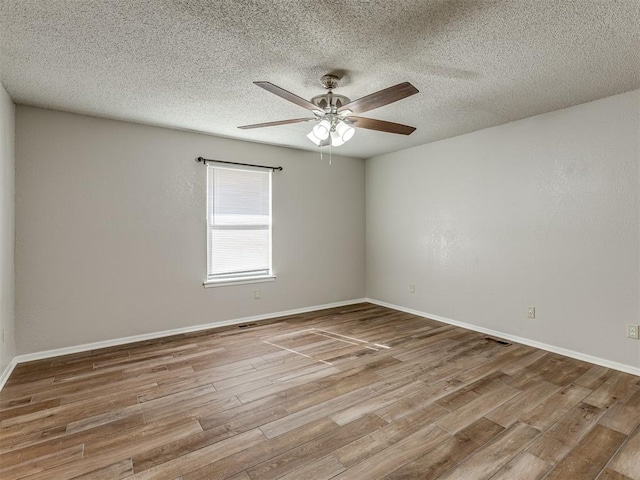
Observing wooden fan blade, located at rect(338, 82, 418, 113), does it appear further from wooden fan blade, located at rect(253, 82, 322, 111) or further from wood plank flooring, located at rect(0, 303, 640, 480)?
wood plank flooring, located at rect(0, 303, 640, 480)

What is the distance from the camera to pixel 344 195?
5.52 metres

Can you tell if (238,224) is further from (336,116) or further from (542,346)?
(542,346)

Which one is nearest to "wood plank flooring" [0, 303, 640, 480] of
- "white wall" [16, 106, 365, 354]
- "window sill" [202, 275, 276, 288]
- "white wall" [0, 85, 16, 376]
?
"white wall" [0, 85, 16, 376]

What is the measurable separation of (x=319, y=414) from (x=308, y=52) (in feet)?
8.09

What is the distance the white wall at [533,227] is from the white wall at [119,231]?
1896 millimetres

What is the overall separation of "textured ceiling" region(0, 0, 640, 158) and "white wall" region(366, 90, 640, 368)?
0.42 m

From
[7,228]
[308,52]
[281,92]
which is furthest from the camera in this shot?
[7,228]

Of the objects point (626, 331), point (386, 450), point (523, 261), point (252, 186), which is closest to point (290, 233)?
point (252, 186)

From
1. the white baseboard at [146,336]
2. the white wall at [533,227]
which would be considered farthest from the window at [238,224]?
the white wall at [533,227]

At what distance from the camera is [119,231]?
3.70 m

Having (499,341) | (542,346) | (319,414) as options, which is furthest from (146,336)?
(542,346)

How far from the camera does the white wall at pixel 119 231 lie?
129 inches

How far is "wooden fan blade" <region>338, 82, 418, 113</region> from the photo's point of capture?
203 cm

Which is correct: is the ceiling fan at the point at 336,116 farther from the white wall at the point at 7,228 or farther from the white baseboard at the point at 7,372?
the white baseboard at the point at 7,372
